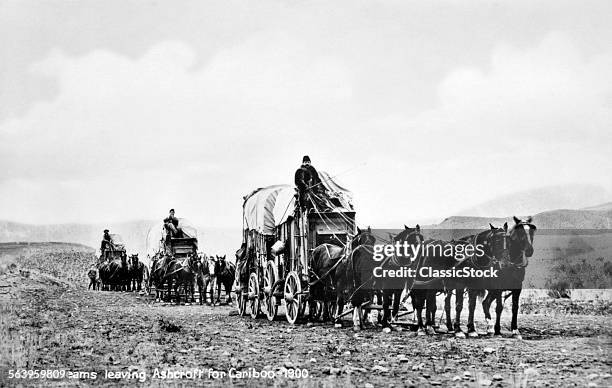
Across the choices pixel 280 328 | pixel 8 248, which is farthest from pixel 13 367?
pixel 8 248

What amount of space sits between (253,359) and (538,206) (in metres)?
18.1

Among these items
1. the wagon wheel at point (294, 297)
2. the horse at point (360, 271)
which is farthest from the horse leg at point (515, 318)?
the wagon wheel at point (294, 297)

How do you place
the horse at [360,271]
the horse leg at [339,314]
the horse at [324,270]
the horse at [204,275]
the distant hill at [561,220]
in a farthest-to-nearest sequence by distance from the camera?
the distant hill at [561,220]
the horse at [204,275]
the horse at [324,270]
the horse leg at [339,314]
the horse at [360,271]

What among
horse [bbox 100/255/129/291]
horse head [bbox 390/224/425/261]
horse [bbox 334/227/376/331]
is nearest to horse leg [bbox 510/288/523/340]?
horse head [bbox 390/224/425/261]

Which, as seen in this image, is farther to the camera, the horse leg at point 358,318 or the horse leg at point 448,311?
the horse leg at point 358,318

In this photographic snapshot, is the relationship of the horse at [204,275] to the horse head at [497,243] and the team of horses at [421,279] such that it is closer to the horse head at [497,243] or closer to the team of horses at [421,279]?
the team of horses at [421,279]

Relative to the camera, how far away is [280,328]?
14.4 meters

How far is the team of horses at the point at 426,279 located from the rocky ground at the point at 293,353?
0.60 m

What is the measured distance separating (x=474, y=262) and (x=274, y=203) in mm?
5429

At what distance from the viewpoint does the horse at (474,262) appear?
40.8 feet

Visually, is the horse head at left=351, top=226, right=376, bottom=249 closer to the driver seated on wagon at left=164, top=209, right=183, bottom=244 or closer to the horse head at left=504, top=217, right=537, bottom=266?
the horse head at left=504, top=217, right=537, bottom=266

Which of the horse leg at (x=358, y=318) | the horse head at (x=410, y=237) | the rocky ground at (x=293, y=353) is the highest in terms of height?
the horse head at (x=410, y=237)

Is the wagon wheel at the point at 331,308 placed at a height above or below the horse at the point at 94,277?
below

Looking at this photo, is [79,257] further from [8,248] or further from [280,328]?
[280,328]
